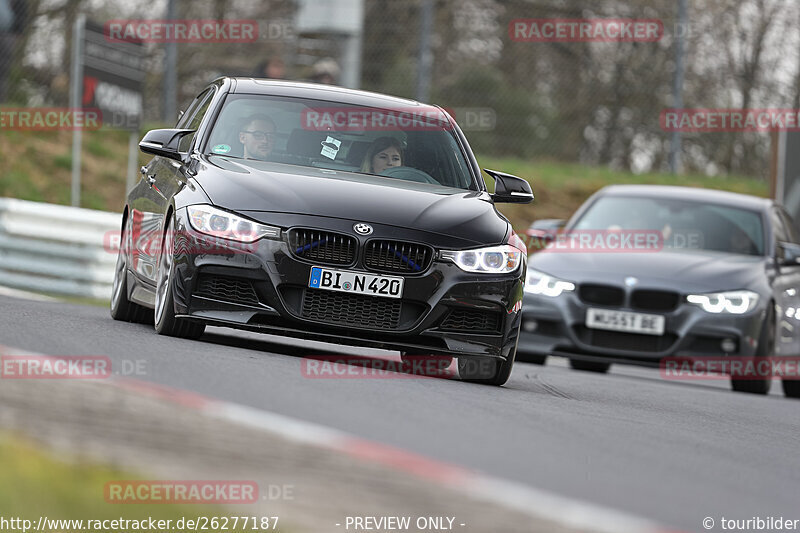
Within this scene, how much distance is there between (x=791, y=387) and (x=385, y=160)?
216 inches

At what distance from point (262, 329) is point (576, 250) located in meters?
5.34

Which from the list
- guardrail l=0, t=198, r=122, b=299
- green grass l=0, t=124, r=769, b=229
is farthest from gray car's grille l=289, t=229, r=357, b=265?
green grass l=0, t=124, r=769, b=229

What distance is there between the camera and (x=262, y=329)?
8.58 metres

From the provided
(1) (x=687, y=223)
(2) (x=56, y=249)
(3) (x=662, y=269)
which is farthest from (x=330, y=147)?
(2) (x=56, y=249)

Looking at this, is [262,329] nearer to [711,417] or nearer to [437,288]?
[437,288]

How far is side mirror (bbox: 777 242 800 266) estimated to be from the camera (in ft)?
44.4

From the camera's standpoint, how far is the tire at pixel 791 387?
1363 cm

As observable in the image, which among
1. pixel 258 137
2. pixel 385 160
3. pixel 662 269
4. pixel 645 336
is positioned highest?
pixel 258 137

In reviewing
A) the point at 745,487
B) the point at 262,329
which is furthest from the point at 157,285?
the point at 745,487

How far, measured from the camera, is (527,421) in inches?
281

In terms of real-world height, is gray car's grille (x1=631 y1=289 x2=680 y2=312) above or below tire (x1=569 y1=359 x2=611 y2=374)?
above

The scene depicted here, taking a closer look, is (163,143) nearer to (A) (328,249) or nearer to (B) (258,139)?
(B) (258,139)

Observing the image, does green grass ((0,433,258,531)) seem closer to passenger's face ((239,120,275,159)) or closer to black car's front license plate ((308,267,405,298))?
black car's front license plate ((308,267,405,298))

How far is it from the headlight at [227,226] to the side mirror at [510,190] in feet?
6.27
